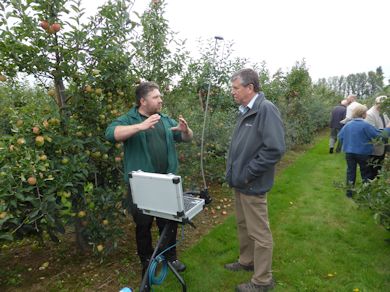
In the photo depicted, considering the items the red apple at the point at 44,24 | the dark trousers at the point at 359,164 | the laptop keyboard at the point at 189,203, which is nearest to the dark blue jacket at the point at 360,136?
the dark trousers at the point at 359,164

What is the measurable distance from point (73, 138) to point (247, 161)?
5.56ft

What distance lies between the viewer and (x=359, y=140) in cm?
500

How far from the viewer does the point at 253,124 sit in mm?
2535

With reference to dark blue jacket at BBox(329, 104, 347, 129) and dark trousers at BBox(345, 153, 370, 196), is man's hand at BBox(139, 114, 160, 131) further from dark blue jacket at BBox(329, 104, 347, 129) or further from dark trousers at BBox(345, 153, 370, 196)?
dark blue jacket at BBox(329, 104, 347, 129)

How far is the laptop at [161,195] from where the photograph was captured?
6.04ft

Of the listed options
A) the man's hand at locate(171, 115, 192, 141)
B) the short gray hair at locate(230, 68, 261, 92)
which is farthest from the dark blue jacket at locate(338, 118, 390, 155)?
the man's hand at locate(171, 115, 192, 141)

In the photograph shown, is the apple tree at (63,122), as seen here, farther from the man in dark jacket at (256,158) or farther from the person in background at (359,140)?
the person in background at (359,140)

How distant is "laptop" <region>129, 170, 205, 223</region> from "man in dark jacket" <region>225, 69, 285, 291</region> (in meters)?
0.67

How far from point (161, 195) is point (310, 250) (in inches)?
102

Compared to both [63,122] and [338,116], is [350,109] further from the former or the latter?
[63,122]

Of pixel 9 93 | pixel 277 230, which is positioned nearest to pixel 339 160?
pixel 277 230

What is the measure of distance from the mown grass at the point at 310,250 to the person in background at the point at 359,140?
2.31ft

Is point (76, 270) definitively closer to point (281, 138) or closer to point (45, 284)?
point (45, 284)

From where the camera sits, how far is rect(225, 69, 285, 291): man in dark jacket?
2.42 m
